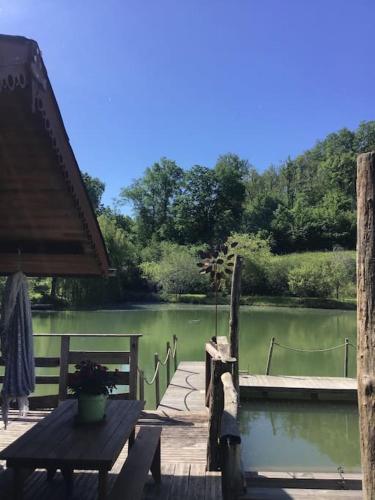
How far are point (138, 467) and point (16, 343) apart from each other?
138 cm

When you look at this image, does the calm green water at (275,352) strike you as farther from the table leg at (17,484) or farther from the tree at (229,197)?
the tree at (229,197)

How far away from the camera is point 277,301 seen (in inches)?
1427

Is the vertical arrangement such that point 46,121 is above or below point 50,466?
above

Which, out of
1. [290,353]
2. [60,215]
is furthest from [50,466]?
[290,353]

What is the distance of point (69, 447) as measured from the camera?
8.70 feet

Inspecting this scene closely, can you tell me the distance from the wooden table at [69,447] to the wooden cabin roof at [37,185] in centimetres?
129

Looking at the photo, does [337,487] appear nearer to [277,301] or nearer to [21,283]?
[21,283]

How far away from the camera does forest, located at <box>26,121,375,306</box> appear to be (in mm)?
38000

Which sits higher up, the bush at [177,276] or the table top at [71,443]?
the bush at [177,276]

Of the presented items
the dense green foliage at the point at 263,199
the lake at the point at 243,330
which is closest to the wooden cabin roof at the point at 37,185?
the lake at the point at 243,330

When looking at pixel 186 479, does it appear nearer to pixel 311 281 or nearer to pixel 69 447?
pixel 69 447

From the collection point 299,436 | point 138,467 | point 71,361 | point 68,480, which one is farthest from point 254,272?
point 68,480

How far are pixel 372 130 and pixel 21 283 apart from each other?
68027 mm

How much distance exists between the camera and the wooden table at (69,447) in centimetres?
248
